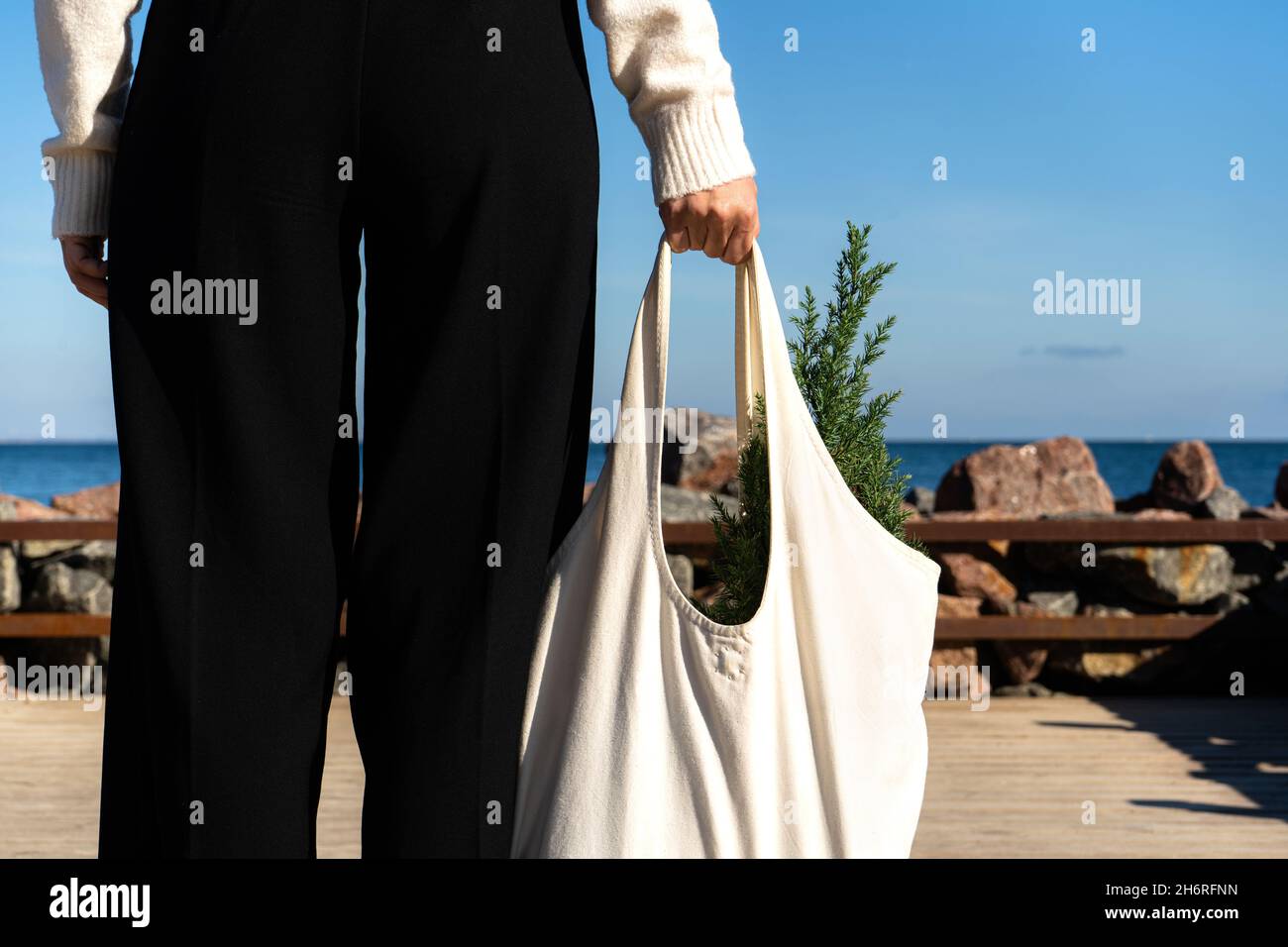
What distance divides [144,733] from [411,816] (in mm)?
325

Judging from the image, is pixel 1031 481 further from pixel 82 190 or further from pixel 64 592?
pixel 82 190

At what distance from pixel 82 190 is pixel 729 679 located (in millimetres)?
983

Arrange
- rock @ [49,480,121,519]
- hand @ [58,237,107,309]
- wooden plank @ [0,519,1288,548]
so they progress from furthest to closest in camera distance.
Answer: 1. rock @ [49,480,121,519]
2. wooden plank @ [0,519,1288,548]
3. hand @ [58,237,107,309]

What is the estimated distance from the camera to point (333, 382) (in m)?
1.40

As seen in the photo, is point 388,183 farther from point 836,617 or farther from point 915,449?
point 915,449

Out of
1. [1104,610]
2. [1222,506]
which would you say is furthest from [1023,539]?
[1222,506]

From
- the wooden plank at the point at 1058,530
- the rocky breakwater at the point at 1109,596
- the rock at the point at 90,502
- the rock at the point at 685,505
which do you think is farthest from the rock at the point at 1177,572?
the rock at the point at 90,502

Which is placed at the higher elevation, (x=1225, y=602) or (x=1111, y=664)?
(x=1225, y=602)

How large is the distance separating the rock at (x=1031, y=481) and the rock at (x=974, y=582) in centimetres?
217

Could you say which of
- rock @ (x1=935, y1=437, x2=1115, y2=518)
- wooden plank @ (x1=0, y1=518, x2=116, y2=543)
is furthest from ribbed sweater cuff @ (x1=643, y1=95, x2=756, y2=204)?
rock @ (x1=935, y1=437, x2=1115, y2=518)

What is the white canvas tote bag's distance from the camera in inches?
59.2

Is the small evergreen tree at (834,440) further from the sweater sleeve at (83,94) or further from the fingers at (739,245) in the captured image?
the sweater sleeve at (83,94)

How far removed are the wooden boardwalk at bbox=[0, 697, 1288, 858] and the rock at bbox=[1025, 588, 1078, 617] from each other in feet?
2.12

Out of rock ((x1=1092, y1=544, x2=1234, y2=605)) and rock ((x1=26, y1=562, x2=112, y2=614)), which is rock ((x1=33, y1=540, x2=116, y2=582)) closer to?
rock ((x1=26, y1=562, x2=112, y2=614))
